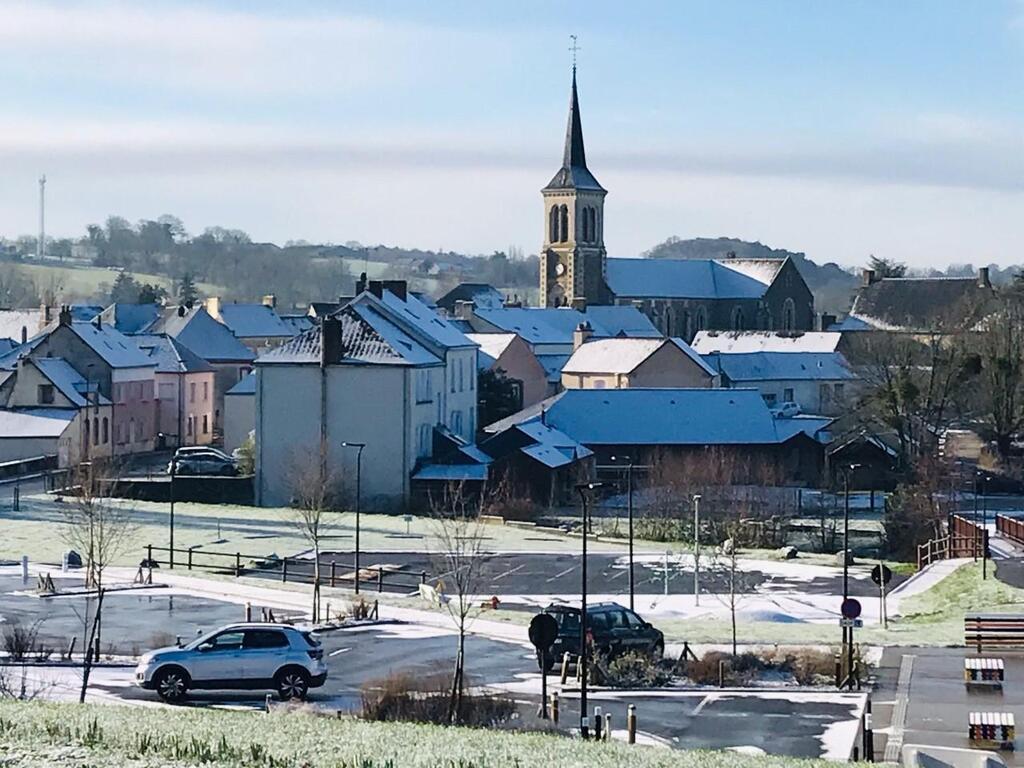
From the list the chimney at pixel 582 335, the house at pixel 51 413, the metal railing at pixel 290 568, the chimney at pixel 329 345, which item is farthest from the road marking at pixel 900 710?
the chimney at pixel 582 335

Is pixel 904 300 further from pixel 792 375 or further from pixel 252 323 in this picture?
pixel 252 323

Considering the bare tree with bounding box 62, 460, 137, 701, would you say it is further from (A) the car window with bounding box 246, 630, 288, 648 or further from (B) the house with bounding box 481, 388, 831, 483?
(B) the house with bounding box 481, 388, 831, 483

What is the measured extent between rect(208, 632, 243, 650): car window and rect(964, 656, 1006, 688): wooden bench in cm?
1145

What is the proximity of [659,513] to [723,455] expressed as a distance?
12.4 meters

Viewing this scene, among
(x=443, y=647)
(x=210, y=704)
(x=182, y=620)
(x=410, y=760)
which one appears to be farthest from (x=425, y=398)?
(x=410, y=760)

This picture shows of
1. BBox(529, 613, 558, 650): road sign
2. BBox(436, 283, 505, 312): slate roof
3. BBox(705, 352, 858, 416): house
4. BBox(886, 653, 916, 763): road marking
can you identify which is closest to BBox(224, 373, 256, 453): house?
BBox(705, 352, 858, 416): house

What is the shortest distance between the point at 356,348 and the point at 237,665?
42080mm

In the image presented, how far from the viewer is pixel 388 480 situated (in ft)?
223

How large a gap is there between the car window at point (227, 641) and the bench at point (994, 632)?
13532mm

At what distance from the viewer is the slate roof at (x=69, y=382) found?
78312mm

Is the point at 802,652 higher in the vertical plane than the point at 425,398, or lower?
lower

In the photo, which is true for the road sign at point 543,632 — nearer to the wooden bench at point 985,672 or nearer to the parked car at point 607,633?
the parked car at point 607,633

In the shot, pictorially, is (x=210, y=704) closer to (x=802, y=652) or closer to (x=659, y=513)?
(x=802, y=652)

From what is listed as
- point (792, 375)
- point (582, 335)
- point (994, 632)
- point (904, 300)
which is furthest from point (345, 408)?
point (904, 300)
